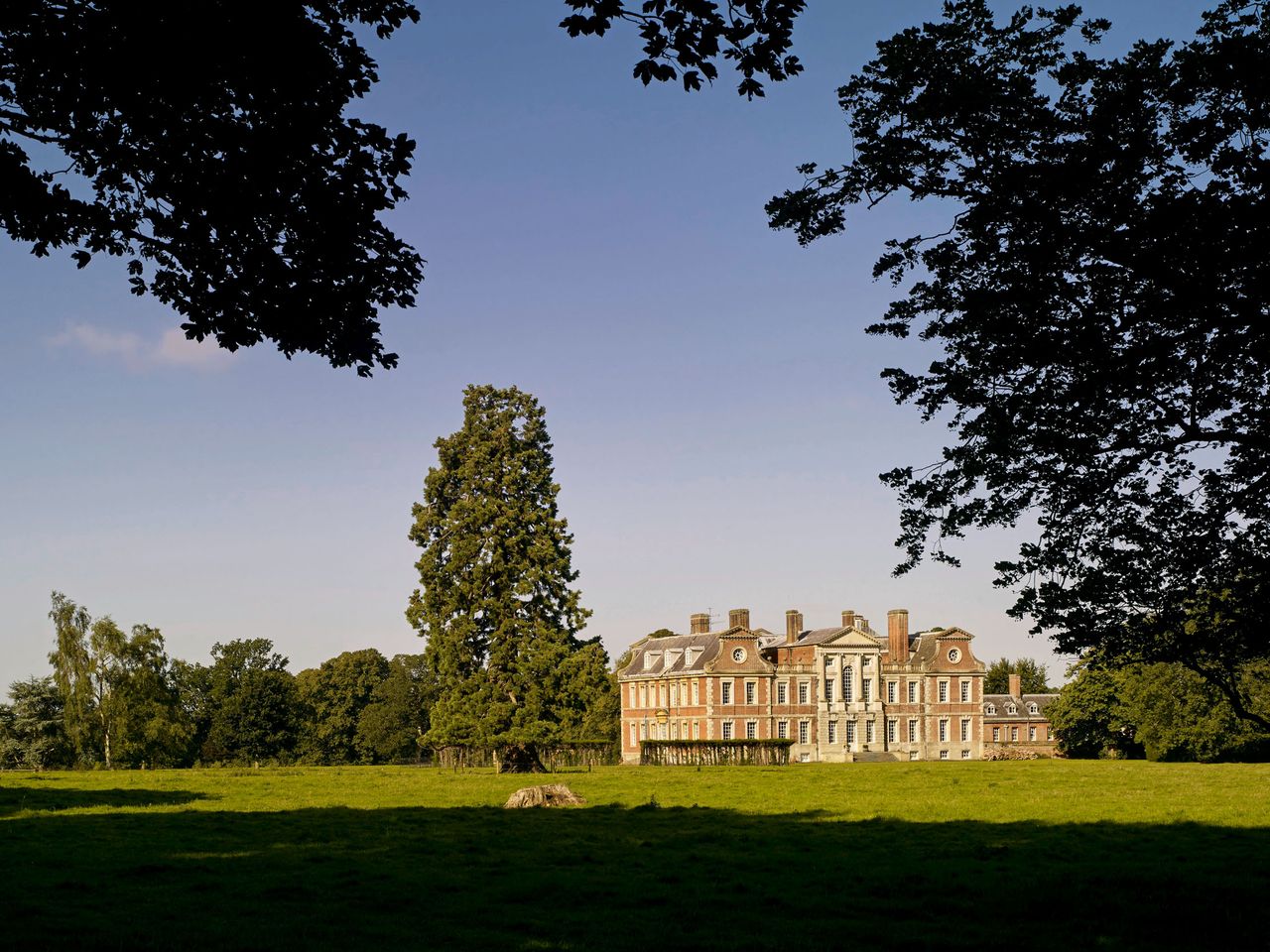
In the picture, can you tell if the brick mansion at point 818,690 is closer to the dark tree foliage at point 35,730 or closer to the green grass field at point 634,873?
the dark tree foliage at point 35,730

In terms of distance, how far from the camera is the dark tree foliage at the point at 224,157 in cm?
1107

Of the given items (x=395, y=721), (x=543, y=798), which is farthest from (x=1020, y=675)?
(x=543, y=798)

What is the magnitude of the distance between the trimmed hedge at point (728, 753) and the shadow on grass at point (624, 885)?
4372 cm

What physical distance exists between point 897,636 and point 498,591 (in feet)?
162

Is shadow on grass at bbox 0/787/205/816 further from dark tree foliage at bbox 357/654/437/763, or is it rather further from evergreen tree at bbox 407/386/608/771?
dark tree foliage at bbox 357/654/437/763

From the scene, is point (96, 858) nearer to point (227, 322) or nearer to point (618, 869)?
point (618, 869)

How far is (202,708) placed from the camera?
350ft

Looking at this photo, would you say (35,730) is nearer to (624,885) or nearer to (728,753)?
(728,753)

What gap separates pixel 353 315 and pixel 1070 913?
1187cm

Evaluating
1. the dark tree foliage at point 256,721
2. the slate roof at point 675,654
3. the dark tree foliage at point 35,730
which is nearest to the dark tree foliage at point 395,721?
the dark tree foliage at point 256,721

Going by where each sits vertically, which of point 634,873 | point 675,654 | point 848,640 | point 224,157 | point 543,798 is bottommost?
point 543,798

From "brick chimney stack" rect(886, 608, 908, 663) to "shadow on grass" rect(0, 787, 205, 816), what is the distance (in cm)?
6828

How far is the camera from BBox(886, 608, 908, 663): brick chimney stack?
313 ft

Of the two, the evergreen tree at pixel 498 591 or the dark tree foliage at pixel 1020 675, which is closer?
the evergreen tree at pixel 498 591
